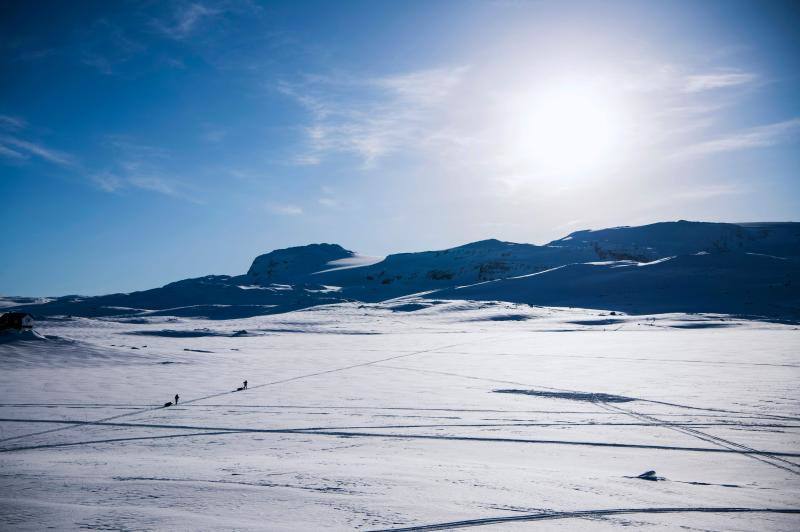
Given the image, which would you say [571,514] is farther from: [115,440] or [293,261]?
[293,261]

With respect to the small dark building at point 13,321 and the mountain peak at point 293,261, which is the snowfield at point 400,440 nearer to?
the small dark building at point 13,321

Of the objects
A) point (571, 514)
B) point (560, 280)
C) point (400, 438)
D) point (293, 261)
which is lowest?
point (400, 438)

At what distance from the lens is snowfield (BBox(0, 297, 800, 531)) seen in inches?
149

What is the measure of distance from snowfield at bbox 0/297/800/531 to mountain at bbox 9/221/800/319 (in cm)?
1916

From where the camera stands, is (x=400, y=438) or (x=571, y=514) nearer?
(x=571, y=514)

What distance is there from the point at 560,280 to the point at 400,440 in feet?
122

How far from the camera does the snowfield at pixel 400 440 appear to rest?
149 inches

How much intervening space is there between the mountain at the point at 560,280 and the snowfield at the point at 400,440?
62.9ft

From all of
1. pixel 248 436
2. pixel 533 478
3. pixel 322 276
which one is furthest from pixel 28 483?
pixel 322 276

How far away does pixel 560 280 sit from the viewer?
40844 mm

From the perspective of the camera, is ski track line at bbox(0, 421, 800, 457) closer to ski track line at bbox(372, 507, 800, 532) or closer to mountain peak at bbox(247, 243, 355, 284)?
ski track line at bbox(372, 507, 800, 532)

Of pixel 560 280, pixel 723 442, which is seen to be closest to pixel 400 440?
pixel 723 442

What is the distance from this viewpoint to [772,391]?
8711 mm

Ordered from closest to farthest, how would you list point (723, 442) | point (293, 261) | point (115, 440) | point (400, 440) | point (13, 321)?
point (723, 442) → point (400, 440) → point (115, 440) → point (13, 321) → point (293, 261)
